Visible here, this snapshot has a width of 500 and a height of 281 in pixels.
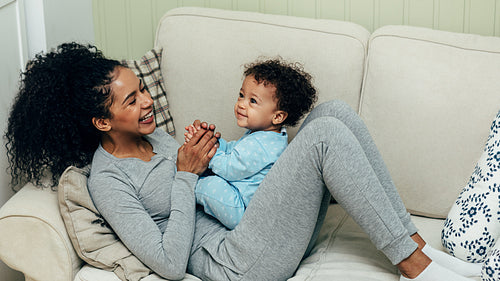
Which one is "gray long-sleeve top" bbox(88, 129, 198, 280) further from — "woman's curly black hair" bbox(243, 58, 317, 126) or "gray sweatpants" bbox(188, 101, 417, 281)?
"woman's curly black hair" bbox(243, 58, 317, 126)

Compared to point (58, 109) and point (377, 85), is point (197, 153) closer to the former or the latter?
point (58, 109)

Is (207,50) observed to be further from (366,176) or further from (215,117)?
(366,176)

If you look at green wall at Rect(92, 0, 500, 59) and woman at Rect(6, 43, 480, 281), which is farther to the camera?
green wall at Rect(92, 0, 500, 59)

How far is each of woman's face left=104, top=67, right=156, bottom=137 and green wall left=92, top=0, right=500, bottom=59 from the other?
76 cm

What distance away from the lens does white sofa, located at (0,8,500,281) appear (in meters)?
1.80

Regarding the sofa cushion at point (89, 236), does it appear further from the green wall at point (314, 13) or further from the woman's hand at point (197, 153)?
the green wall at point (314, 13)

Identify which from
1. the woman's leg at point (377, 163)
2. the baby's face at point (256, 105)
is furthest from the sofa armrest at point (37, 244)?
the woman's leg at point (377, 163)

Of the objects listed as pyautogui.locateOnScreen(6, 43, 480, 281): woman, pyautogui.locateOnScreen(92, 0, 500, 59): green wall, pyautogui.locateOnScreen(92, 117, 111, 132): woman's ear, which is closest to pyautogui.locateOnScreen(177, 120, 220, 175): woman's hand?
pyautogui.locateOnScreen(6, 43, 480, 281): woman

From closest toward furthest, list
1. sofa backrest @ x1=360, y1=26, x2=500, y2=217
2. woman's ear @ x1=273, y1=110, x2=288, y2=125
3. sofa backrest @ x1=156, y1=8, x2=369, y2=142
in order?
woman's ear @ x1=273, y1=110, x2=288, y2=125 → sofa backrest @ x1=360, y1=26, x2=500, y2=217 → sofa backrest @ x1=156, y1=8, x2=369, y2=142

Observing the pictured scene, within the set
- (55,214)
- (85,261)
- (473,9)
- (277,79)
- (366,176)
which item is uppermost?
(473,9)

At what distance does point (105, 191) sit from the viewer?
5.00 ft

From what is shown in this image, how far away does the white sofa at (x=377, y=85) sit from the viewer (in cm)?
180

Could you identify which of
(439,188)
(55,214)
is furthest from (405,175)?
(55,214)

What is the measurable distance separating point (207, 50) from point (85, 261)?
0.84 m
